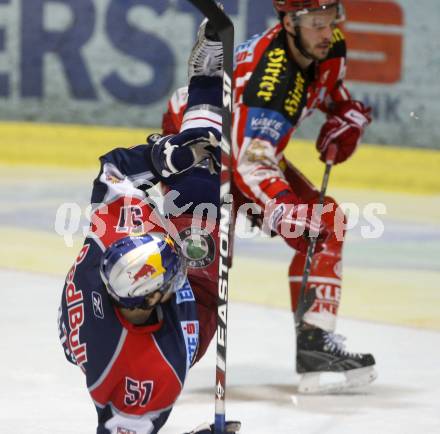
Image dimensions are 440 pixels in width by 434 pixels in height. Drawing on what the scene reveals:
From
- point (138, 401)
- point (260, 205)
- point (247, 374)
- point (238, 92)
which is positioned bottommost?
point (247, 374)

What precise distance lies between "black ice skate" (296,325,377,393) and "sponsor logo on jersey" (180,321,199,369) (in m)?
1.39

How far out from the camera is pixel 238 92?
16.3 ft

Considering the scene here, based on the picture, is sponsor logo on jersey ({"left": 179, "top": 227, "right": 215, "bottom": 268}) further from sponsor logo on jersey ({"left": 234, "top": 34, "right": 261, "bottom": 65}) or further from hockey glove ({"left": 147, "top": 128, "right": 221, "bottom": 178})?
sponsor logo on jersey ({"left": 234, "top": 34, "right": 261, "bottom": 65})

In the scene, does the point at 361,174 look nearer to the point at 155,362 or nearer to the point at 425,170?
the point at 425,170

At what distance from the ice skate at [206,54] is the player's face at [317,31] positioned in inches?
45.8

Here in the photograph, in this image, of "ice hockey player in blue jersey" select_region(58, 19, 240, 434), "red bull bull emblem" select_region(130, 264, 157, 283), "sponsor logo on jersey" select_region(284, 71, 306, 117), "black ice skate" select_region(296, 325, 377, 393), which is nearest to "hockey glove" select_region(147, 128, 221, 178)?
"ice hockey player in blue jersey" select_region(58, 19, 240, 434)

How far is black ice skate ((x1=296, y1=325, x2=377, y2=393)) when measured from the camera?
497 cm

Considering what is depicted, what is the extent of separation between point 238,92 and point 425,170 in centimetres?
473

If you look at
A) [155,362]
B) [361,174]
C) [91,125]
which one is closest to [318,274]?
[155,362]

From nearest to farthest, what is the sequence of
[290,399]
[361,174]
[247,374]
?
[290,399] → [247,374] → [361,174]

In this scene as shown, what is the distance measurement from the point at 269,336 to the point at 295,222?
108cm

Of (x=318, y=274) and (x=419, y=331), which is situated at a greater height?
(x=318, y=274)

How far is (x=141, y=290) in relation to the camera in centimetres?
336

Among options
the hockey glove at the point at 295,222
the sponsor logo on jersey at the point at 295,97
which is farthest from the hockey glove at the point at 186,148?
the sponsor logo on jersey at the point at 295,97
